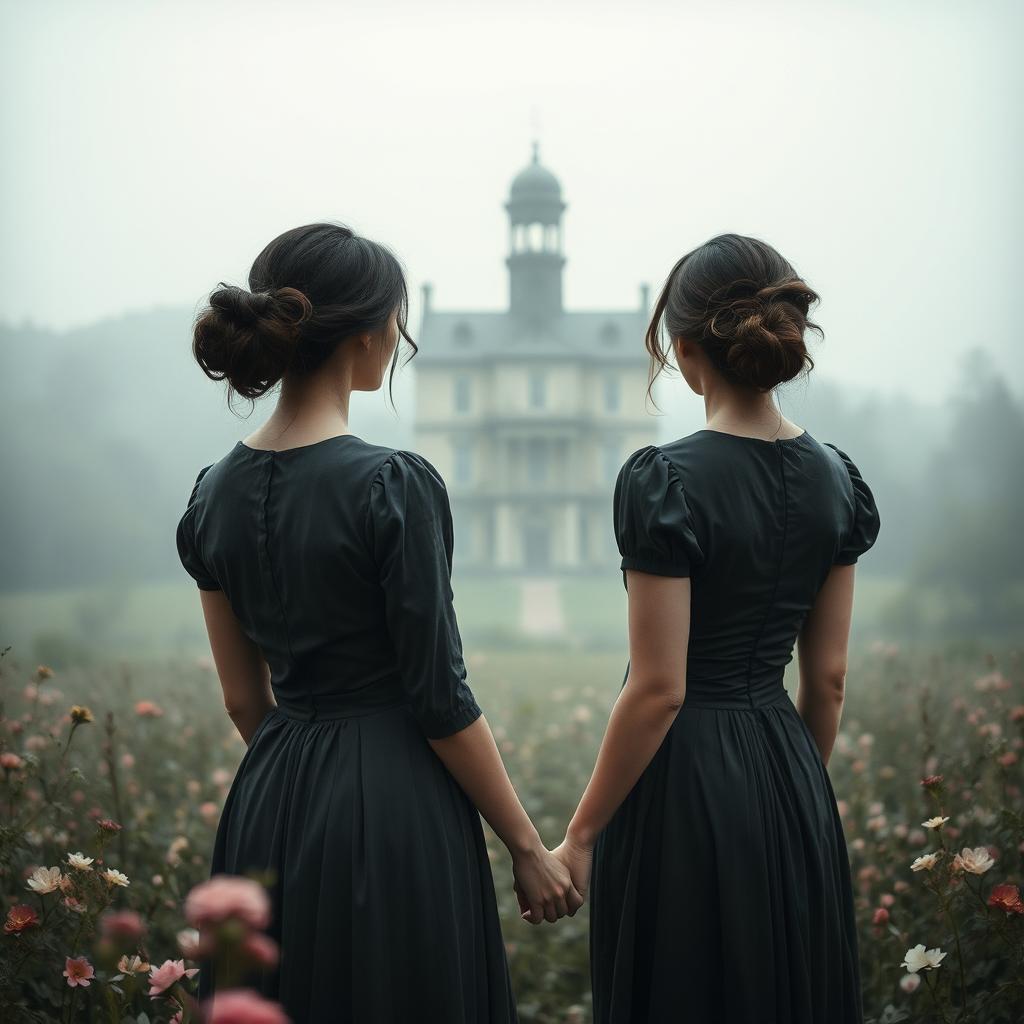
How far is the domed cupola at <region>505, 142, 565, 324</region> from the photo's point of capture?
3.97 metres

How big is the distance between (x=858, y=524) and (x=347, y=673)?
0.73m

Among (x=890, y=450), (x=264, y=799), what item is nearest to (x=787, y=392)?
(x=264, y=799)

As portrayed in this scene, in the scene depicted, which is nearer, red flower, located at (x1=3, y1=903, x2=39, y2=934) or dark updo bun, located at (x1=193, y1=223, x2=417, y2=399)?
dark updo bun, located at (x1=193, y1=223, x2=417, y2=399)

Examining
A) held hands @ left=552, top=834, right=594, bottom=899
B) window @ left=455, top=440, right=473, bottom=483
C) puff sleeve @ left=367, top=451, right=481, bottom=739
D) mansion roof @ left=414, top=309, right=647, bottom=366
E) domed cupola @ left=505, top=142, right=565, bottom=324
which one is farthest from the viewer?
window @ left=455, top=440, right=473, bottom=483

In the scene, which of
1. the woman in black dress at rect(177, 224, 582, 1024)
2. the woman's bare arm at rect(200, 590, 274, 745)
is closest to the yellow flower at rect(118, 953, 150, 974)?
the woman in black dress at rect(177, 224, 582, 1024)

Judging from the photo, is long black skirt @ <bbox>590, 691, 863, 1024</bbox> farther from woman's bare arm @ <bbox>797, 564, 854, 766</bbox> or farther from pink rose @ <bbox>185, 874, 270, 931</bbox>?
pink rose @ <bbox>185, 874, 270, 931</bbox>

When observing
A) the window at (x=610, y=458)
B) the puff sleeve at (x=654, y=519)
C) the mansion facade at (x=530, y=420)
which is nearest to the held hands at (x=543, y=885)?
the puff sleeve at (x=654, y=519)

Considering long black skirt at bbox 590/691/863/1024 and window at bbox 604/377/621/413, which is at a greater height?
window at bbox 604/377/621/413

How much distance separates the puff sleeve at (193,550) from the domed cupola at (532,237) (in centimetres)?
284

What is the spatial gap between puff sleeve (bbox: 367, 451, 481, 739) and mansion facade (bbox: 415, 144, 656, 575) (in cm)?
302

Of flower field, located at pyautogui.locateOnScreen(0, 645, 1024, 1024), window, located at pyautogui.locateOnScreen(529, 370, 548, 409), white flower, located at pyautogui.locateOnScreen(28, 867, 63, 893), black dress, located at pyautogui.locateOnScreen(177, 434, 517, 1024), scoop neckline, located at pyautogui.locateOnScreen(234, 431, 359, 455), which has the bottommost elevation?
flower field, located at pyautogui.locateOnScreen(0, 645, 1024, 1024)

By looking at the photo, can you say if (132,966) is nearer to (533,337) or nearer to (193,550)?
(193,550)

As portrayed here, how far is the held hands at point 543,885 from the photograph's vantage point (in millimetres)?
1371

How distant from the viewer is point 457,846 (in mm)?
1278
